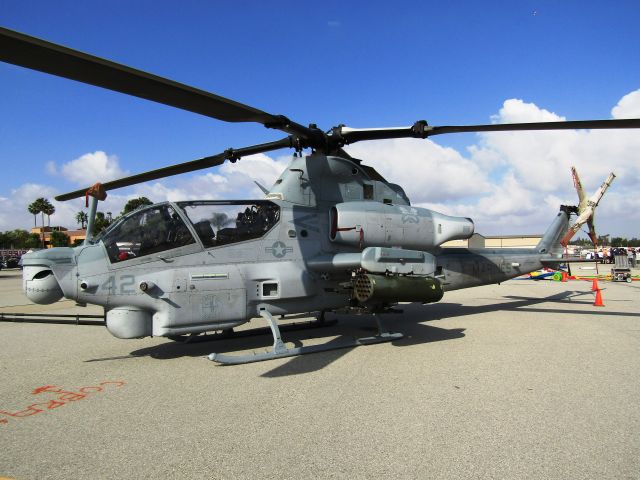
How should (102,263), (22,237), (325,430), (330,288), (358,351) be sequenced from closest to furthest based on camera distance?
(325,430), (102,263), (358,351), (330,288), (22,237)

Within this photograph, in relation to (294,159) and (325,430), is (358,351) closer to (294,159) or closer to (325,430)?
(325,430)

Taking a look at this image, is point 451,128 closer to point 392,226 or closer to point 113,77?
point 392,226

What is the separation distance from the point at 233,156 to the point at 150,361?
12.4ft

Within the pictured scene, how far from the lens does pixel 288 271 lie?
6840mm

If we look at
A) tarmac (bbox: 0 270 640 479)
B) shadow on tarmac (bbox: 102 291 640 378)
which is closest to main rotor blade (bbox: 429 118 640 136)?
tarmac (bbox: 0 270 640 479)

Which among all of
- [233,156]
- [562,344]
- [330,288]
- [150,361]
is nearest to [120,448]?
[150,361]

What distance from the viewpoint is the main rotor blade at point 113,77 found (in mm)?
3297

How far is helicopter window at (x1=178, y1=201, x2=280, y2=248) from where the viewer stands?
6332 millimetres

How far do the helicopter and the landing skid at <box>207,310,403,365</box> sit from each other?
2 centimetres

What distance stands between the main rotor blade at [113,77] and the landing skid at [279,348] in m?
3.09

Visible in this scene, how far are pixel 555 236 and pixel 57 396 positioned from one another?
498 inches

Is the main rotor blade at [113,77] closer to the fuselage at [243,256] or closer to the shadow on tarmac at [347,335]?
the fuselage at [243,256]

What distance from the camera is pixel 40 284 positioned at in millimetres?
5488

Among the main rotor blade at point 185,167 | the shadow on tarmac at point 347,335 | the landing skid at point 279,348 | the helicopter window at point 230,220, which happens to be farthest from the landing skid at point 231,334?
the main rotor blade at point 185,167
